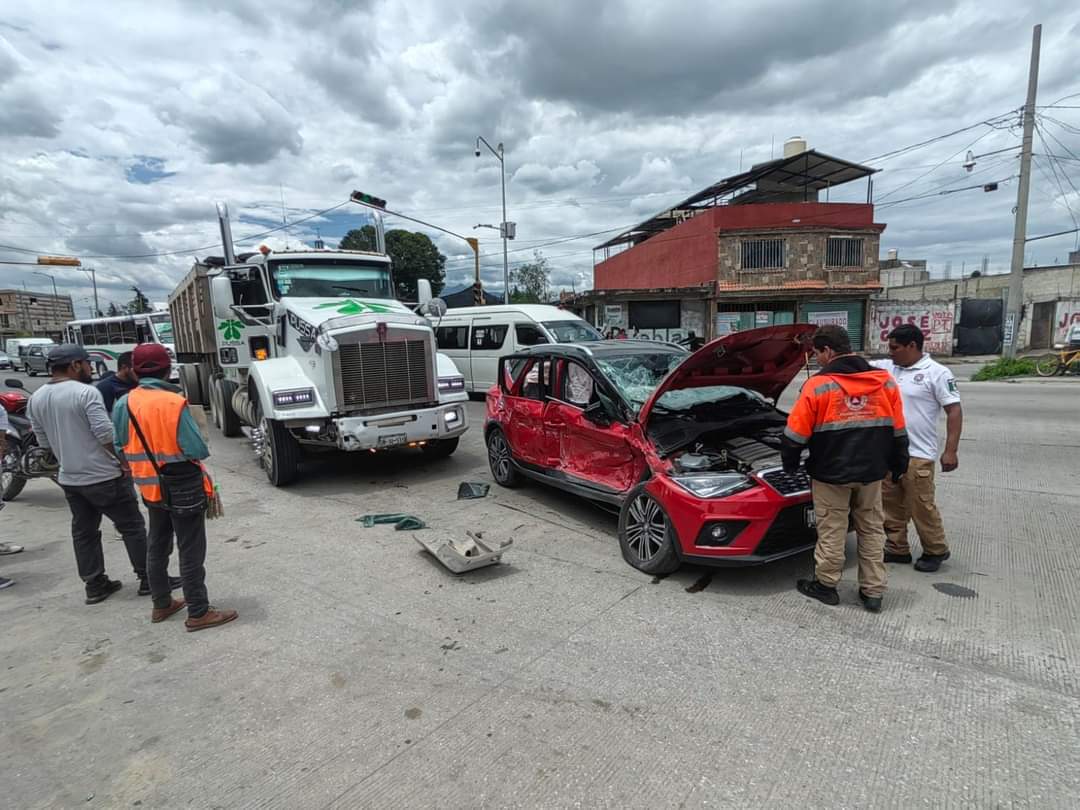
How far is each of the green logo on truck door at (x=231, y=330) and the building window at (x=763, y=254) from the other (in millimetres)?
22437

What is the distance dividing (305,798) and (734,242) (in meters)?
26.9

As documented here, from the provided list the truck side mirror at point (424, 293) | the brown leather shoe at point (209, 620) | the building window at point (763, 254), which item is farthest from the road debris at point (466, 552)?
the building window at point (763, 254)

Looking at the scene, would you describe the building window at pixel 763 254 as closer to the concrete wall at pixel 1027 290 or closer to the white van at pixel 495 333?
the concrete wall at pixel 1027 290

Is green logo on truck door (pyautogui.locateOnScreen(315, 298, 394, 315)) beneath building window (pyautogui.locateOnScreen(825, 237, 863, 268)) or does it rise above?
beneath

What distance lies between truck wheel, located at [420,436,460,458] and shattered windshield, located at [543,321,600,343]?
5000 mm

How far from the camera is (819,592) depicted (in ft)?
11.8

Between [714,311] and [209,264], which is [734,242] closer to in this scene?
[714,311]

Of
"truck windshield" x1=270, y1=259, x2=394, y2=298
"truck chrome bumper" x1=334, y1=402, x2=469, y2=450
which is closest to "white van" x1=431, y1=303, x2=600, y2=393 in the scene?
"truck windshield" x1=270, y1=259, x2=394, y2=298

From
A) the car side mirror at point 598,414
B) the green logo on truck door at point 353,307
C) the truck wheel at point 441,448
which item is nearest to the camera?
the car side mirror at point 598,414

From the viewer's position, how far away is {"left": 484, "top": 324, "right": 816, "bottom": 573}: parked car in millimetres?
3703

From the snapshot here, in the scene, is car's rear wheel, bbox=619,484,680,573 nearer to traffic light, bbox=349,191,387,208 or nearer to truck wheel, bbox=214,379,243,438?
truck wheel, bbox=214,379,243,438

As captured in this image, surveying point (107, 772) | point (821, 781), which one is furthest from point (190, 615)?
point (821, 781)

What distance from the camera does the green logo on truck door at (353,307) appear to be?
701 centimetres

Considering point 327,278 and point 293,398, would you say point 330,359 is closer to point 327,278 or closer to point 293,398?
point 293,398
